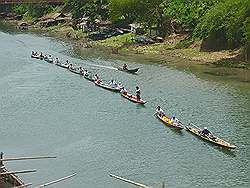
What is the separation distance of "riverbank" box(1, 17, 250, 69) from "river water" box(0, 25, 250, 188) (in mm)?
4291

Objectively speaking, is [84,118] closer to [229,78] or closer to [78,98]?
[78,98]

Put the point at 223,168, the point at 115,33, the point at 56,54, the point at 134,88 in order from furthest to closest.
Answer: the point at 115,33, the point at 56,54, the point at 134,88, the point at 223,168

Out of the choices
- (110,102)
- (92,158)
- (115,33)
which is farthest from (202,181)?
(115,33)

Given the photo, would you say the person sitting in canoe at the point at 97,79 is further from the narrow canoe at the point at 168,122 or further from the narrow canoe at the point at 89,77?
the narrow canoe at the point at 168,122

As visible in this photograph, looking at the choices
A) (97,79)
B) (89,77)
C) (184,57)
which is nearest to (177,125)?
(97,79)

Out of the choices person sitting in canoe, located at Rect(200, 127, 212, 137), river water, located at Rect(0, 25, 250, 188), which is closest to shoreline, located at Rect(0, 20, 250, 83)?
river water, located at Rect(0, 25, 250, 188)

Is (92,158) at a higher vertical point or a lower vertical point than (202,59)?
lower

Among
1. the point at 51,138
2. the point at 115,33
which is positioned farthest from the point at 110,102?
the point at 115,33

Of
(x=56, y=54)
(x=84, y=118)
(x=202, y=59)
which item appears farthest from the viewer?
(x=56, y=54)

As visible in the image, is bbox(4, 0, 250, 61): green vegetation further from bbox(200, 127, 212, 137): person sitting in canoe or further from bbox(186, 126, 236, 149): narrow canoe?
bbox(200, 127, 212, 137): person sitting in canoe

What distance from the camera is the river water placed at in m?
31.2

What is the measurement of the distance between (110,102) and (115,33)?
3739cm

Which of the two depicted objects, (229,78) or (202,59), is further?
(202,59)

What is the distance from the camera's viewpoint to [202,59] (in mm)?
62062
